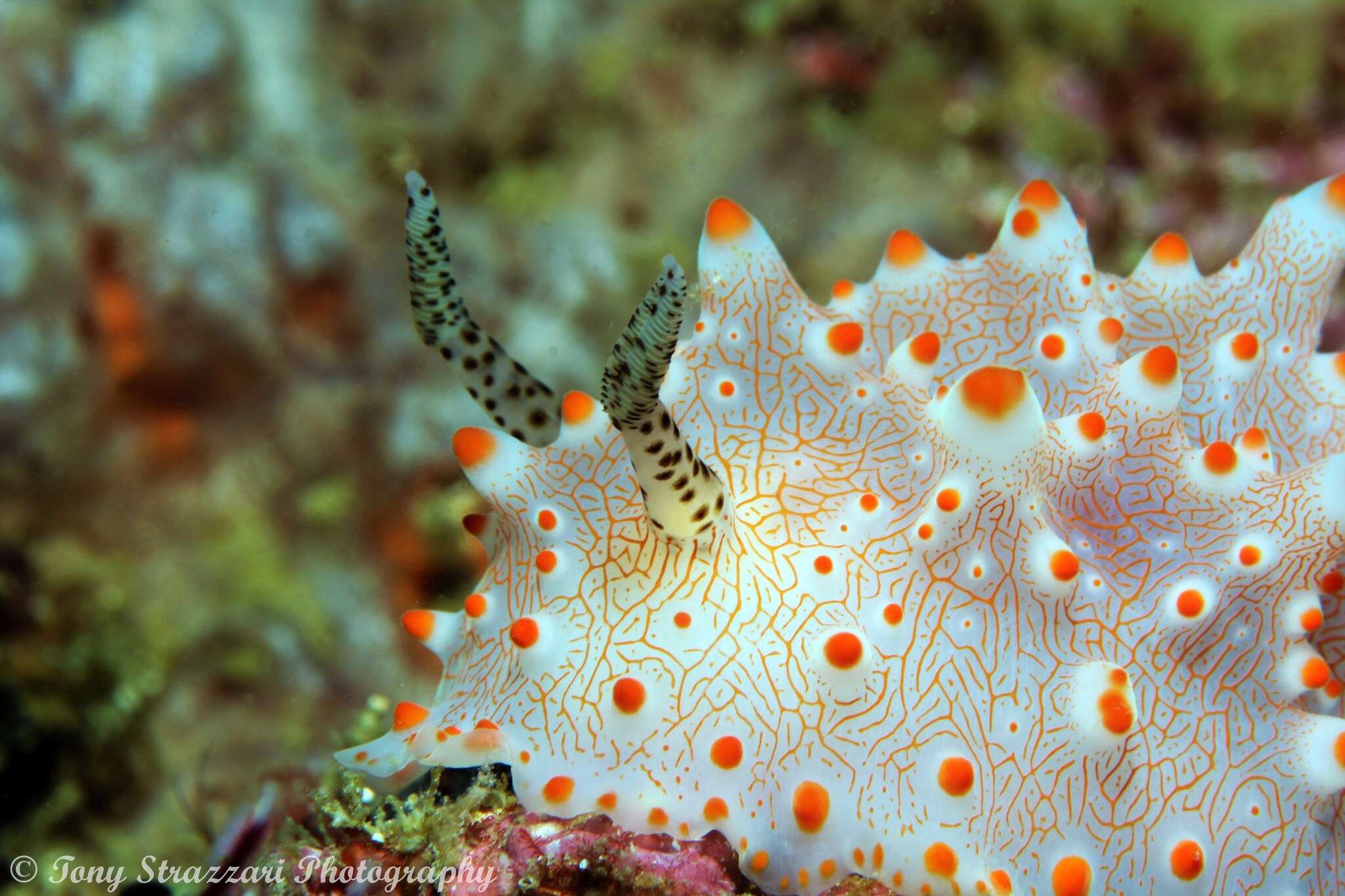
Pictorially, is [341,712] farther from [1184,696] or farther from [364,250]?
[1184,696]

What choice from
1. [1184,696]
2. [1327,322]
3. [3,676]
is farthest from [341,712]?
[1327,322]

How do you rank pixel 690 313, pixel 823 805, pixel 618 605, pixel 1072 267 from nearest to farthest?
pixel 823 805, pixel 618 605, pixel 1072 267, pixel 690 313

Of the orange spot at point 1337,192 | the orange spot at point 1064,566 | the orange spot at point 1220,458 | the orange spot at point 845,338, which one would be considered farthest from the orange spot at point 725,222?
Answer: the orange spot at point 1337,192

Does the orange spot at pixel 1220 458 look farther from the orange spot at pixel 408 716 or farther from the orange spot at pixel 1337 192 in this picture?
the orange spot at pixel 408 716

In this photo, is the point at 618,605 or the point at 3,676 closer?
the point at 618,605

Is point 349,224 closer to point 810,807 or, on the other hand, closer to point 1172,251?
point 810,807
